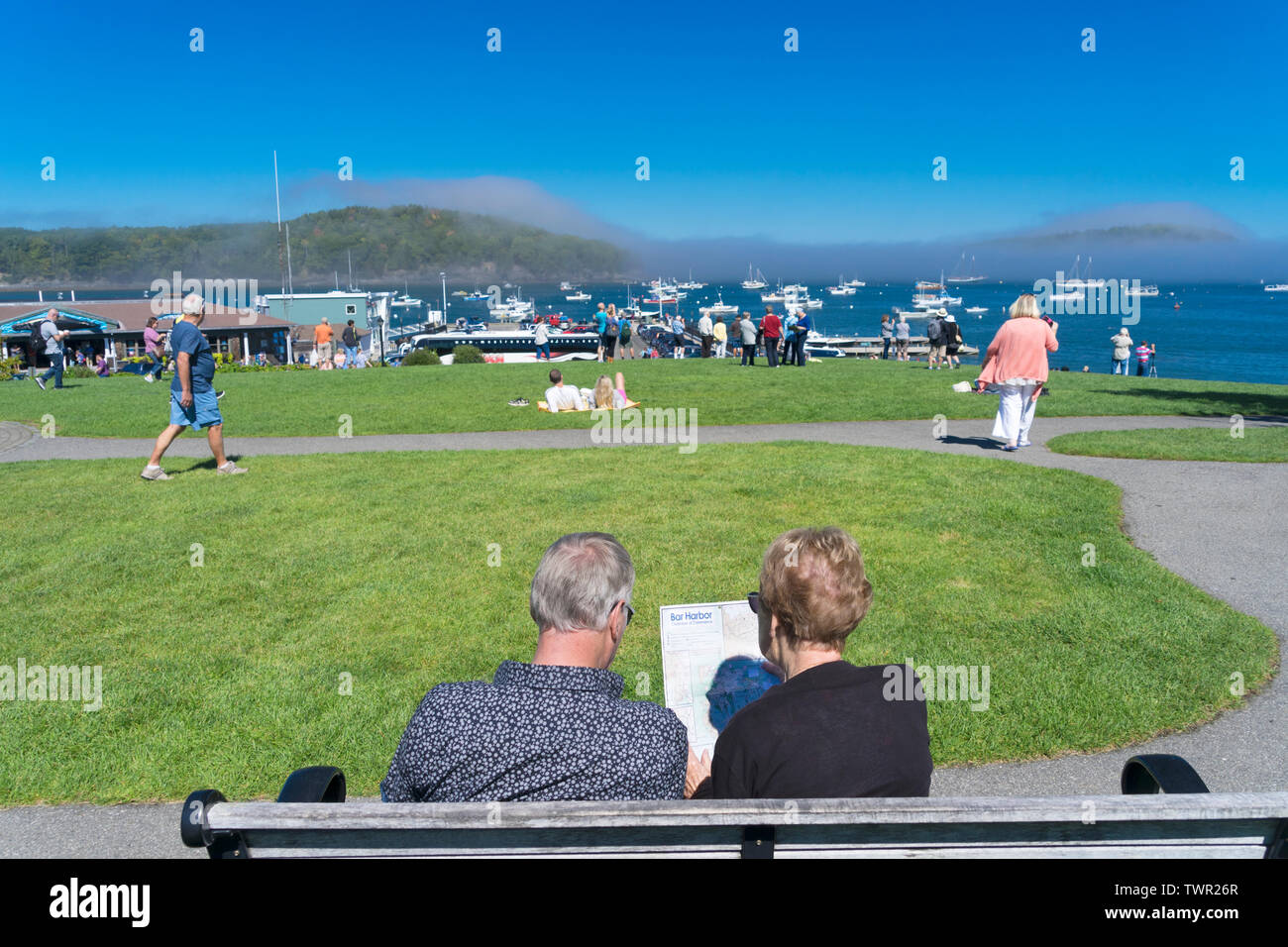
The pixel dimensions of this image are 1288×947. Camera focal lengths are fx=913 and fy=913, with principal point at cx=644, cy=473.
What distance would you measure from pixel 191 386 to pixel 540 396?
9.73 m

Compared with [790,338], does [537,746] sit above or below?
below

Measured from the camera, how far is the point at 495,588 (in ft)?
22.8

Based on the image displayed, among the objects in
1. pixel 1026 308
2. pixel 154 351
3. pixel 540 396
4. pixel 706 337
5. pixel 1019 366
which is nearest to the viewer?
pixel 1019 366

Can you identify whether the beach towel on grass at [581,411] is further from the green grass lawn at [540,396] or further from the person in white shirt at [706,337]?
the person in white shirt at [706,337]

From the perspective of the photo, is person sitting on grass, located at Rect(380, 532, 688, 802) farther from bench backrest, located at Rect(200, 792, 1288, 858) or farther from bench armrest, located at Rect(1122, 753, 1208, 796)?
bench armrest, located at Rect(1122, 753, 1208, 796)

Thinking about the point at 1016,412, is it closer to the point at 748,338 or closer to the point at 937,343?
the point at 748,338

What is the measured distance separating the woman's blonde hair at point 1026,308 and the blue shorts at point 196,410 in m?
10.2

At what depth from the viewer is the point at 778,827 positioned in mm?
2117

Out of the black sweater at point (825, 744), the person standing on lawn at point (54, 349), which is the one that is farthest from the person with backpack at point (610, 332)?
the black sweater at point (825, 744)

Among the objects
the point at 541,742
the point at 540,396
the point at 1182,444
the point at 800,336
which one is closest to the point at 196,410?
the point at 540,396

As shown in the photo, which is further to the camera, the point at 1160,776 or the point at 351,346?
the point at 351,346
